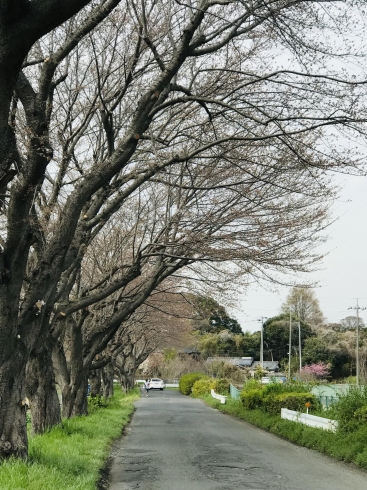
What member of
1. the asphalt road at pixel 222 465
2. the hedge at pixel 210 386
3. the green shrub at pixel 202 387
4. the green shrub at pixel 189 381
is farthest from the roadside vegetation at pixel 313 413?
the green shrub at pixel 189 381

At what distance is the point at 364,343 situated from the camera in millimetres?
55906

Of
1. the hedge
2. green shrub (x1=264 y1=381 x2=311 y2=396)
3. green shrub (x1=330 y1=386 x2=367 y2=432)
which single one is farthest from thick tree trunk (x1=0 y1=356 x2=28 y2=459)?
the hedge

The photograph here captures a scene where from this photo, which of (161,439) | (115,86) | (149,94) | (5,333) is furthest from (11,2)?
(161,439)

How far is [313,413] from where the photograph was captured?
17438 mm

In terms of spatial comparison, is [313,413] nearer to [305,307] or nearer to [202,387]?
[202,387]

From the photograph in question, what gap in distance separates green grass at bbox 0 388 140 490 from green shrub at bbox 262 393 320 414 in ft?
19.7

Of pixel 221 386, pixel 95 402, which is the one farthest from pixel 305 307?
pixel 95 402

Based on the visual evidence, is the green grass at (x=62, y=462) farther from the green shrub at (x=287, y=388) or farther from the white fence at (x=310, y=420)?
the green shrub at (x=287, y=388)

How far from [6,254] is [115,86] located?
566 cm

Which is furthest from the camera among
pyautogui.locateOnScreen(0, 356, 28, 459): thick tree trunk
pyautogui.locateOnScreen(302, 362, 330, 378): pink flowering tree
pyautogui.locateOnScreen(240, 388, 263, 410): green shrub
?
pyautogui.locateOnScreen(302, 362, 330, 378): pink flowering tree

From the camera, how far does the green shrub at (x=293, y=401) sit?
60.6 feet

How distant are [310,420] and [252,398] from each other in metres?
7.80

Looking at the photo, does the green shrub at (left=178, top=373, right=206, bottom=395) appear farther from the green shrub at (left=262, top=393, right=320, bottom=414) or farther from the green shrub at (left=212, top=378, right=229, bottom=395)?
the green shrub at (left=262, top=393, right=320, bottom=414)

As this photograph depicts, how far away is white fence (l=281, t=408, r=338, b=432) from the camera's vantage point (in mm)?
14196
